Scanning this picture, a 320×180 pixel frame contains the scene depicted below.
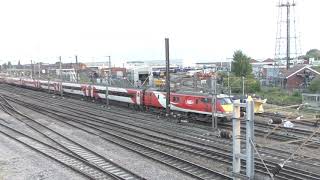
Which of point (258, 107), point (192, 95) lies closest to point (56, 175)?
point (192, 95)

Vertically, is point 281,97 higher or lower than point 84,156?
higher

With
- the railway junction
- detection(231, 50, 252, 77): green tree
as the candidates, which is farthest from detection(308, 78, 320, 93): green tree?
detection(231, 50, 252, 77): green tree

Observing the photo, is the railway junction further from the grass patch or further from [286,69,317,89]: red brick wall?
[286,69,317,89]: red brick wall

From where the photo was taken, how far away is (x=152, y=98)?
35.3m

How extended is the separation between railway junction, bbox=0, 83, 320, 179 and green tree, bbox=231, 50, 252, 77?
32710 mm

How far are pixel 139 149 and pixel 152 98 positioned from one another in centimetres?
1437

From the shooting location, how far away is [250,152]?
8.82 metres

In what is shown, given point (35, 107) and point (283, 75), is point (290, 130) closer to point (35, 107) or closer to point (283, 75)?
point (35, 107)

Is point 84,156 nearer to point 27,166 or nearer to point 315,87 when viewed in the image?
point 27,166

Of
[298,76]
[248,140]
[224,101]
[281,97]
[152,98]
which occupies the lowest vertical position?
[281,97]

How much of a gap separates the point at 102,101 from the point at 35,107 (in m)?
8.10

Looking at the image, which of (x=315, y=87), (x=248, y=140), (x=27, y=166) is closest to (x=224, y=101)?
(x=27, y=166)

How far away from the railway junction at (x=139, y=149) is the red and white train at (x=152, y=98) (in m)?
1.08

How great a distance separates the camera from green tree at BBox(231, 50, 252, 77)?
2542 inches
